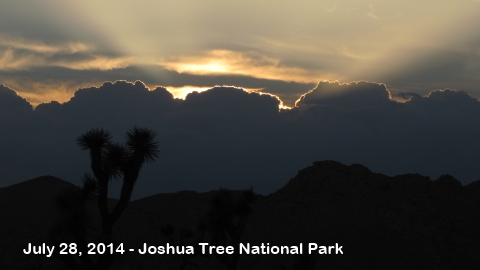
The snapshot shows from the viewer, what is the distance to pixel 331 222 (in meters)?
39.8

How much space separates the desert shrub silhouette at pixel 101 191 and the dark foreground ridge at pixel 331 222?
12.6 meters

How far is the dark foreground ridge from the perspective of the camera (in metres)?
35.5

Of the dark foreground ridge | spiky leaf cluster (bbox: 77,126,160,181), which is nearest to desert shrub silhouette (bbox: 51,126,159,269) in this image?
spiky leaf cluster (bbox: 77,126,160,181)

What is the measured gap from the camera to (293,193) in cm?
4553

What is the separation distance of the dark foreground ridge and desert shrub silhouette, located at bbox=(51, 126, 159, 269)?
41.4 ft

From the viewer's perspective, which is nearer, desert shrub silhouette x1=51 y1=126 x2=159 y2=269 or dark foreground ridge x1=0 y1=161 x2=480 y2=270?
desert shrub silhouette x1=51 y1=126 x2=159 y2=269

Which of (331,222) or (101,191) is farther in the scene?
(331,222)

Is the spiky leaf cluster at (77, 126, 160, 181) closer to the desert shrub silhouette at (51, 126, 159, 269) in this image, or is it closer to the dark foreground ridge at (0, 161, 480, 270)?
the desert shrub silhouette at (51, 126, 159, 269)

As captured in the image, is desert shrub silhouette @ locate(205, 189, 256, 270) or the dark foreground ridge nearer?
desert shrub silhouette @ locate(205, 189, 256, 270)

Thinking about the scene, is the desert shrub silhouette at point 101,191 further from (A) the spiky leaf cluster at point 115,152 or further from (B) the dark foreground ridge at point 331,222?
(B) the dark foreground ridge at point 331,222

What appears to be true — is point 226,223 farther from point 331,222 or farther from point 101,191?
point 331,222

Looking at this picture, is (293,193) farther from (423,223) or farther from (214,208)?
(214,208)

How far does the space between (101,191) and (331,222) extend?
22.7 meters

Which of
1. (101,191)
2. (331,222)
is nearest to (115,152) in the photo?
(101,191)
